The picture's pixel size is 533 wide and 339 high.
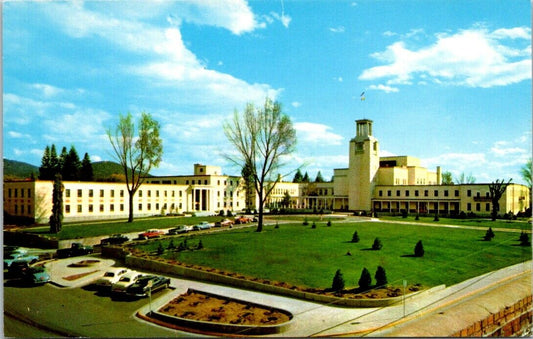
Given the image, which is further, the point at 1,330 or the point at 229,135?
the point at 229,135

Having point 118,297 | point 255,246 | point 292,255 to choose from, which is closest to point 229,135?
point 255,246

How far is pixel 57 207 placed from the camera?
17172mm

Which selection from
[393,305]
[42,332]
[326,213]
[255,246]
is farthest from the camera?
[326,213]

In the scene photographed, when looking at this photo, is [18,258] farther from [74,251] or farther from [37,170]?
[37,170]

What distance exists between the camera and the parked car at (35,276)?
13.5 m

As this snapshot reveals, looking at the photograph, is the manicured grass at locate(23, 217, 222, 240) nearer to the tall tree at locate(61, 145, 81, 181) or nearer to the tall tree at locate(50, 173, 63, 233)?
the tall tree at locate(50, 173, 63, 233)

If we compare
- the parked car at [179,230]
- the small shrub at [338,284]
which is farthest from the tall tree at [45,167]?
the small shrub at [338,284]

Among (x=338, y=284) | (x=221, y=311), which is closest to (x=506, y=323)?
(x=338, y=284)

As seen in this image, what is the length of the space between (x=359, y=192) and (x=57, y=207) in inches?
1516

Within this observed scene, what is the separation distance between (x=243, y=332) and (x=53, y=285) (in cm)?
785

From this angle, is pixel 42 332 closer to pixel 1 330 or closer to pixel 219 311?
pixel 1 330

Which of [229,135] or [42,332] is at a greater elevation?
[229,135]

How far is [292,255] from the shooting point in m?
17.9

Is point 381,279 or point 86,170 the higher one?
point 86,170
